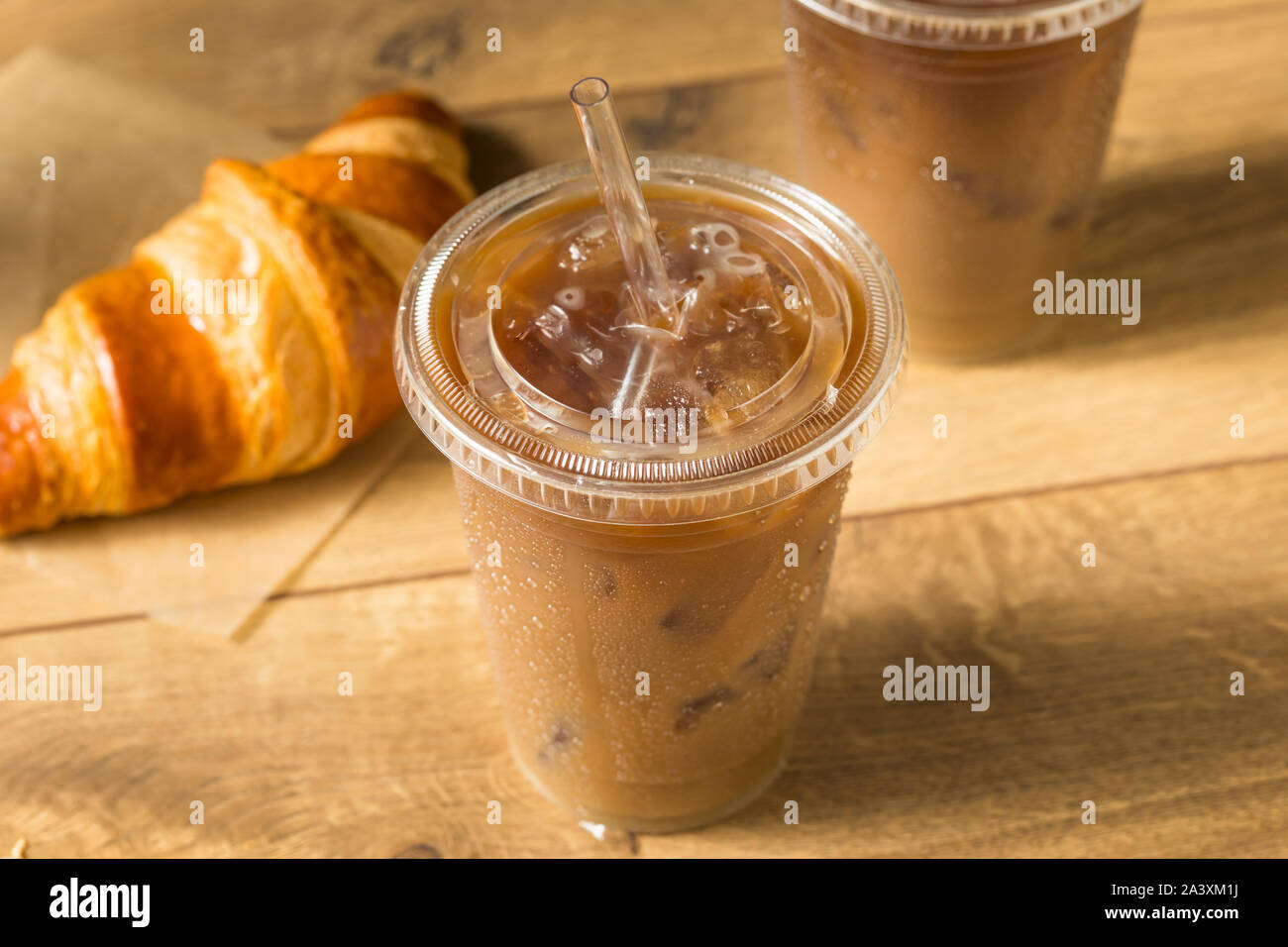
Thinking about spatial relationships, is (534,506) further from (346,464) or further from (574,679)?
(346,464)

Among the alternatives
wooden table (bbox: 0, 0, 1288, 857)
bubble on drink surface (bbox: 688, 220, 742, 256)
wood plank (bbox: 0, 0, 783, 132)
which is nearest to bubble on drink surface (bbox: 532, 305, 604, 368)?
bubble on drink surface (bbox: 688, 220, 742, 256)

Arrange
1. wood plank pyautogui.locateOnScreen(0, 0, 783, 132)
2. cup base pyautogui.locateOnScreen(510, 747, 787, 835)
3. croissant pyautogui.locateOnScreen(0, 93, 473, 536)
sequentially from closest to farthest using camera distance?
1. cup base pyautogui.locateOnScreen(510, 747, 787, 835)
2. croissant pyautogui.locateOnScreen(0, 93, 473, 536)
3. wood plank pyautogui.locateOnScreen(0, 0, 783, 132)

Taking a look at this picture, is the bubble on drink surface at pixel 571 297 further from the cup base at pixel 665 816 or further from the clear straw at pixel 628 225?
the cup base at pixel 665 816

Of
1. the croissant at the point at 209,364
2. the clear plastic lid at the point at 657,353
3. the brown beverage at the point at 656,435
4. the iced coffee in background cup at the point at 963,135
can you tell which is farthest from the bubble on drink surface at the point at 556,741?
the iced coffee in background cup at the point at 963,135

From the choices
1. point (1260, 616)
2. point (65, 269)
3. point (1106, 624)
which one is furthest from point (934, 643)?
point (65, 269)

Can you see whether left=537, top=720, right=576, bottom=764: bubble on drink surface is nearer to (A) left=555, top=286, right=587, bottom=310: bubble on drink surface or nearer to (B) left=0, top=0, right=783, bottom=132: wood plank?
(A) left=555, top=286, right=587, bottom=310: bubble on drink surface

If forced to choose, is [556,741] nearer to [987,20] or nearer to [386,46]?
[987,20]

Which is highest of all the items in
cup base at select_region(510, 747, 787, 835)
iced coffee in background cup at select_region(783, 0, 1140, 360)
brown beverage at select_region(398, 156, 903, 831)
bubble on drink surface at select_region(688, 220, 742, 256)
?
iced coffee in background cup at select_region(783, 0, 1140, 360)

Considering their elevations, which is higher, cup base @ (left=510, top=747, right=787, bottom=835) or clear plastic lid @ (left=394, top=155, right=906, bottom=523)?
clear plastic lid @ (left=394, top=155, right=906, bottom=523)

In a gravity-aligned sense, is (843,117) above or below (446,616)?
above
